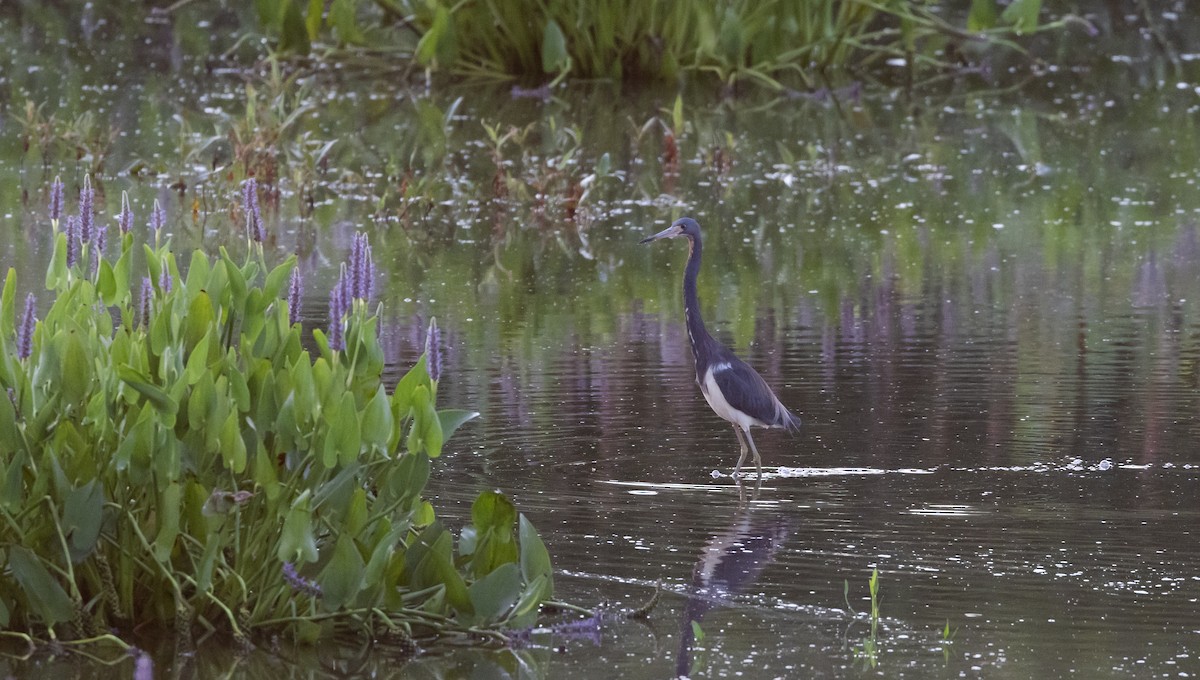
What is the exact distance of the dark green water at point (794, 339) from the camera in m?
5.01

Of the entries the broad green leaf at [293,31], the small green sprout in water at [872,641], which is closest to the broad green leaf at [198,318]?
the small green sprout in water at [872,641]

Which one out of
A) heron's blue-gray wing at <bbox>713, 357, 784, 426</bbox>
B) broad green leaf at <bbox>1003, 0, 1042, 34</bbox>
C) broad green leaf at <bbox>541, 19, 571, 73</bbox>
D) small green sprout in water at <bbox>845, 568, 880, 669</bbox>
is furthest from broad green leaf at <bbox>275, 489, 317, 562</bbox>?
broad green leaf at <bbox>1003, 0, 1042, 34</bbox>

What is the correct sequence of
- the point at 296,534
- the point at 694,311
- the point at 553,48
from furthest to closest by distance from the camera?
the point at 553,48 → the point at 694,311 → the point at 296,534

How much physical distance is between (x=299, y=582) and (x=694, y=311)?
2.89 meters

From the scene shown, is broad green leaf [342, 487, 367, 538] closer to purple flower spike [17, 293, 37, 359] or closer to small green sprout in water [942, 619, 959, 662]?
purple flower spike [17, 293, 37, 359]

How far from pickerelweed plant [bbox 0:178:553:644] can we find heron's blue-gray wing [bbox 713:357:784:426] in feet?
6.32

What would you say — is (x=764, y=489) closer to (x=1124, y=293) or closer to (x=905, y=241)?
(x=1124, y=293)

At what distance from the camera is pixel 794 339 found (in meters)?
8.60

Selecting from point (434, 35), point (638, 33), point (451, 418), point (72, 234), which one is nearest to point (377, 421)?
point (451, 418)

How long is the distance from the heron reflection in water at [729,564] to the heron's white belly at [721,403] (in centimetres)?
60

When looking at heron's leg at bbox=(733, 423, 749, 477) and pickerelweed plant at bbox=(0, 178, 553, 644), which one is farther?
heron's leg at bbox=(733, 423, 749, 477)

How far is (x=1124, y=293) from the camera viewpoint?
9578 mm

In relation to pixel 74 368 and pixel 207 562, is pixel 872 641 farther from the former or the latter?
pixel 74 368

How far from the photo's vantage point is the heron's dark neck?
276 inches
